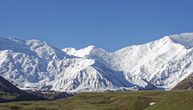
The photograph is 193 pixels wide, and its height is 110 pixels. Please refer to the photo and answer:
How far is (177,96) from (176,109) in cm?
1193

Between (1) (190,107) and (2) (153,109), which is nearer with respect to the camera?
(1) (190,107)

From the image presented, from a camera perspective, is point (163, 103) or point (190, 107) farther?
point (163, 103)

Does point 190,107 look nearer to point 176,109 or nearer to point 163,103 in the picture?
point 176,109

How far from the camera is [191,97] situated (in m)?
151

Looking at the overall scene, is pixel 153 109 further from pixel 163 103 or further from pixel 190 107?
pixel 190 107

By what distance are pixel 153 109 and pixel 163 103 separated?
369 cm

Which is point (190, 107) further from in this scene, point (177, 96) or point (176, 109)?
point (177, 96)

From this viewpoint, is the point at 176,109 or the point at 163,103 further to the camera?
the point at 163,103

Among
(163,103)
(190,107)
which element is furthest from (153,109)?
(190,107)

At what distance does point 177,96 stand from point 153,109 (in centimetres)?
766

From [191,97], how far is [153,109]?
12.1 m

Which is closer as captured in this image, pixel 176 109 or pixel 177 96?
pixel 176 109

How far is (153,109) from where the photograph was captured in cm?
15688

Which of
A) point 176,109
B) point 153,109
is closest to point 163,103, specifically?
point 153,109
